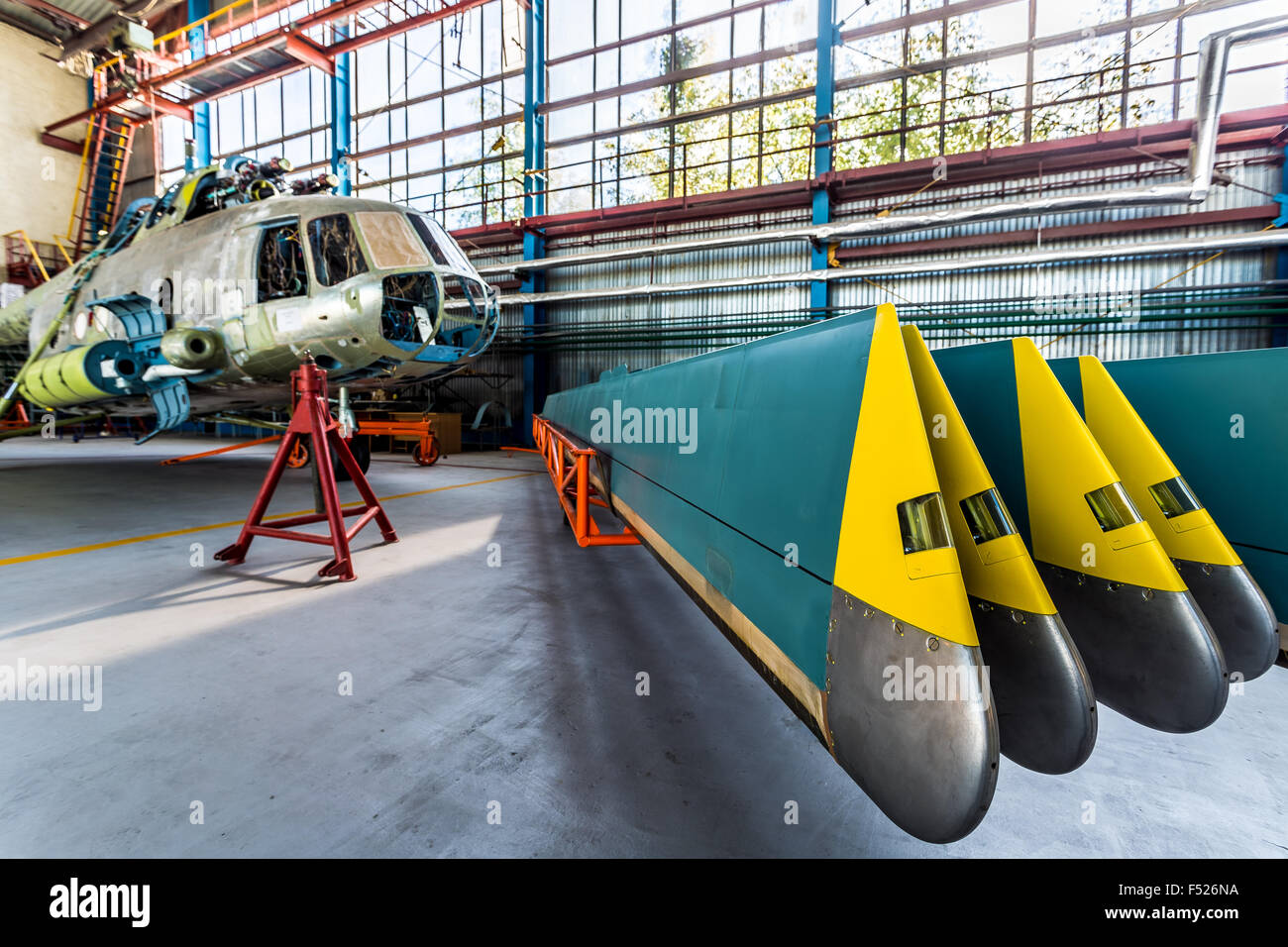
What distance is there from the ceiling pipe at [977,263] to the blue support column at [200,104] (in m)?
9.89

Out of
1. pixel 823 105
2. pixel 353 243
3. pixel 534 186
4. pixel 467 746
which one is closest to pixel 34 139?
pixel 534 186

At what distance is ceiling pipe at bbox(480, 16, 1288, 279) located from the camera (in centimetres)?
791

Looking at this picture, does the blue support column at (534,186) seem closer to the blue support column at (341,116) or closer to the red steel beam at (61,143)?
the blue support column at (341,116)

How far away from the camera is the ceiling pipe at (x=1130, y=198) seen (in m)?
7.91

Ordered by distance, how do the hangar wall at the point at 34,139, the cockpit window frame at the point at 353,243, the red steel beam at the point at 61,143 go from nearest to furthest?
the cockpit window frame at the point at 353,243
the hangar wall at the point at 34,139
the red steel beam at the point at 61,143

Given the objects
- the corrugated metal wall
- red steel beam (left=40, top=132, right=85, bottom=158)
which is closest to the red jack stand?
the corrugated metal wall

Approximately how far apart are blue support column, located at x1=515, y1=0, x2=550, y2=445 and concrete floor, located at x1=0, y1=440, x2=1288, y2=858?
37.3 ft

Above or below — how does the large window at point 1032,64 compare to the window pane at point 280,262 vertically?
above

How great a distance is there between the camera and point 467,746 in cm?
166

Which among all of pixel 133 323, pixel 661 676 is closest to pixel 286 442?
pixel 661 676

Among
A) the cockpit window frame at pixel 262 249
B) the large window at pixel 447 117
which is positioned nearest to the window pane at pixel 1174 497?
the cockpit window frame at pixel 262 249

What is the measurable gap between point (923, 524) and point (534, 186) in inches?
604

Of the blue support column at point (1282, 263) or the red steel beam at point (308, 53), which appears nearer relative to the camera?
the blue support column at point (1282, 263)
